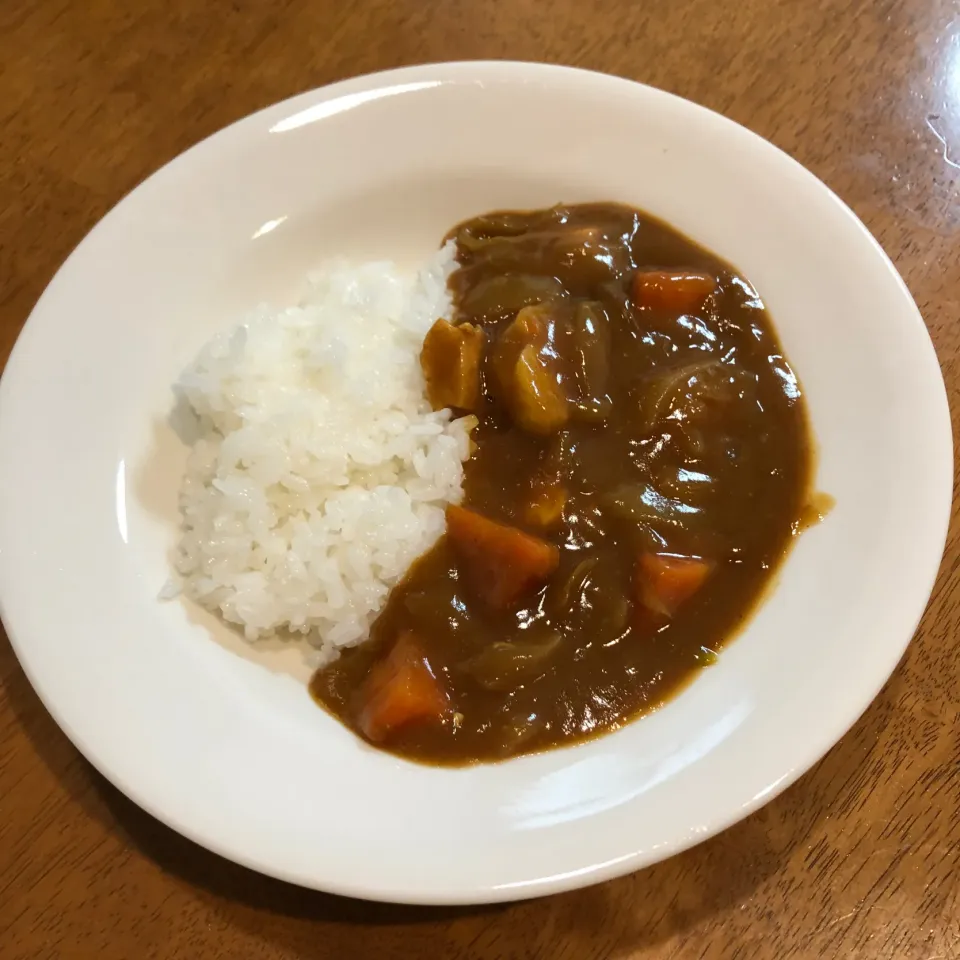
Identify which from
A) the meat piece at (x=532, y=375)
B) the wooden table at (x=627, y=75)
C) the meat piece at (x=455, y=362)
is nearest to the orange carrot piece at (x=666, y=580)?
the meat piece at (x=532, y=375)

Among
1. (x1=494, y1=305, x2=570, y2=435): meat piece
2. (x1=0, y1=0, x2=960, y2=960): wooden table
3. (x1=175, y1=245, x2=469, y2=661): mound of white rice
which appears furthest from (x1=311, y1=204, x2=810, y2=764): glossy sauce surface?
(x1=0, y1=0, x2=960, y2=960): wooden table

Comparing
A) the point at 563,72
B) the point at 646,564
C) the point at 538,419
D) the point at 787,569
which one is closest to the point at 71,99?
the point at 563,72

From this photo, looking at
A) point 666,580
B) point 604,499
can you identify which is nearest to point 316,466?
point 604,499

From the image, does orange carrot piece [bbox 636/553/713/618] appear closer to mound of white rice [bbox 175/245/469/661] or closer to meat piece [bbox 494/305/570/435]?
meat piece [bbox 494/305/570/435]

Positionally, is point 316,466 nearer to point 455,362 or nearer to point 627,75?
point 455,362

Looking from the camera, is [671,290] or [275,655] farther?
[671,290]

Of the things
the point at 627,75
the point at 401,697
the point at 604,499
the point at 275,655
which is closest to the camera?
the point at 401,697
